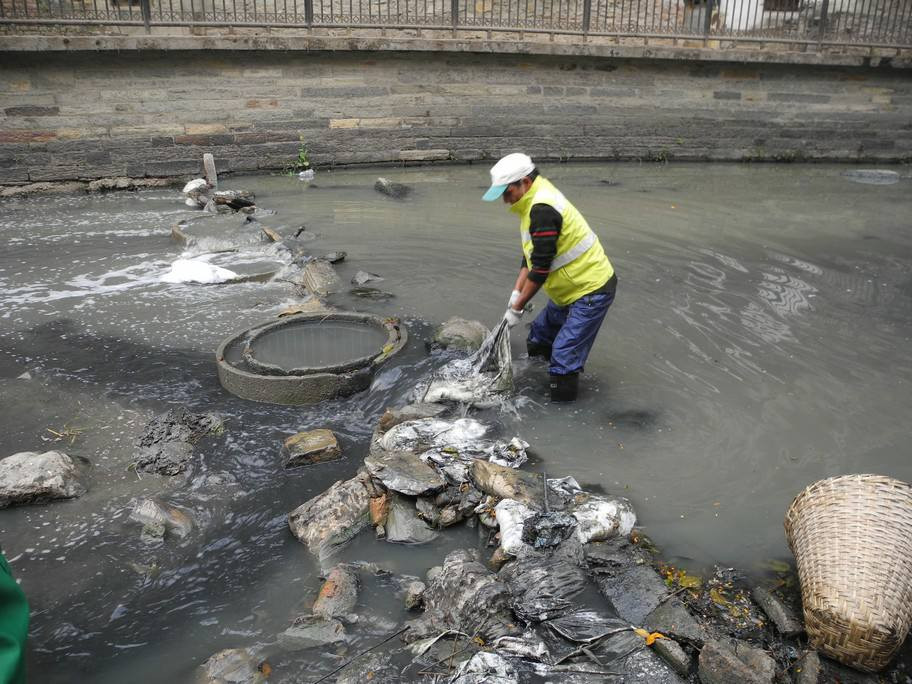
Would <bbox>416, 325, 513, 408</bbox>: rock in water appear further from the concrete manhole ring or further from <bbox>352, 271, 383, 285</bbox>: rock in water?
<bbox>352, 271, 383, 285</bbox>: rock in water

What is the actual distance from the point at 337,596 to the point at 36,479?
212 centimetres

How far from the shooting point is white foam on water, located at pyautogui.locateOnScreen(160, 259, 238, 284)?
8.28 m

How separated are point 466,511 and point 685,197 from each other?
9706mm

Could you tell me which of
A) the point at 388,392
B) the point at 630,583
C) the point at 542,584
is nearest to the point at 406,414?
the point at 388,392

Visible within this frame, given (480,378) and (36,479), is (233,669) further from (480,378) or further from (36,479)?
(480,378)

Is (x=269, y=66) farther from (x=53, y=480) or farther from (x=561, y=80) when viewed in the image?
(x=53, y=480)

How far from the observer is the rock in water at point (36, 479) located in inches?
173

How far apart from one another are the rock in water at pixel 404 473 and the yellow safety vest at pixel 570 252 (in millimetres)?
1695

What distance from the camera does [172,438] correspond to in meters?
5.08

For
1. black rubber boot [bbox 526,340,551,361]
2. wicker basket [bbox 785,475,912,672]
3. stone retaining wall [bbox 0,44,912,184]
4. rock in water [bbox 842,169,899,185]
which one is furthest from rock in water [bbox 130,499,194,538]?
rock in water [bbox 842,169,899,185]

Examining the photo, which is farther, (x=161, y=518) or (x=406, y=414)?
(x=406, y=414)

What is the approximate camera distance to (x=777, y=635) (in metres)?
3.50

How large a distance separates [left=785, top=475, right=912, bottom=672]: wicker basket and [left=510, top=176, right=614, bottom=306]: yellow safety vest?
2270 mm

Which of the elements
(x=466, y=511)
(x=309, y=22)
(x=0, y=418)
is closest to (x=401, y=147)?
(x=309, y=22)
